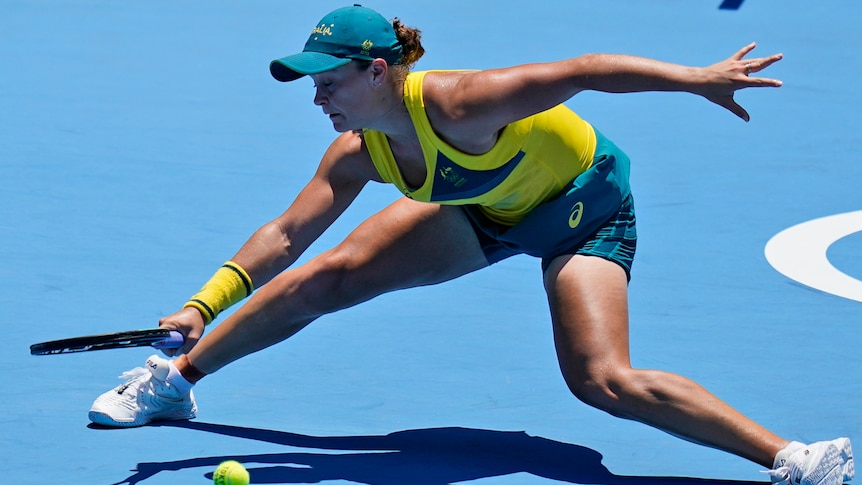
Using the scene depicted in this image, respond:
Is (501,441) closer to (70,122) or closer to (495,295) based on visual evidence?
(495,295)

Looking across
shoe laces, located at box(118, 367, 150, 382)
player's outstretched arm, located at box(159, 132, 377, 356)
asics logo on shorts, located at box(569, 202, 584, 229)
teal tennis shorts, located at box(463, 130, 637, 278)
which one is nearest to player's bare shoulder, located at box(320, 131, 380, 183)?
player's outstretched arm, located at box(159, 132, 377, 356)

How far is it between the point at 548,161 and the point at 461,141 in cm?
38

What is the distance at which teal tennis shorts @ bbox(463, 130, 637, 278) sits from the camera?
15.6 ft

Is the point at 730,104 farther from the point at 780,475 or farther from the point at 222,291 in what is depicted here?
the point at 222,291

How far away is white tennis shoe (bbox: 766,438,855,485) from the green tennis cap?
1.73 m

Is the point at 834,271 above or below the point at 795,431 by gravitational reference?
above

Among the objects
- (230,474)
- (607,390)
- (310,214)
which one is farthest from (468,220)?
(230,474)

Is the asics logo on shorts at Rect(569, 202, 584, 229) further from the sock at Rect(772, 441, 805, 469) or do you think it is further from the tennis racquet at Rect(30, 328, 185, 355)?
the tennis racquet at Rect(30, 328, 185, 355)

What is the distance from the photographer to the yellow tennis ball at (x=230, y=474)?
4199 millimetres

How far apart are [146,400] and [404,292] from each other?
5.67 ft

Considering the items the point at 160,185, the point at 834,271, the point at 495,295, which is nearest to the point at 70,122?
the point at 160,185

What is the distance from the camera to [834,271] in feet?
21.5

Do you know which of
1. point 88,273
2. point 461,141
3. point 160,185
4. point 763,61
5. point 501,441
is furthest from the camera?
point 160,185

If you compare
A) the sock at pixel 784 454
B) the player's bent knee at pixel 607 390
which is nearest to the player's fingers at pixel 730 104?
the player's bent knee at pixel 607 390
